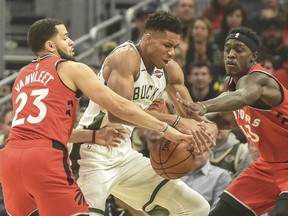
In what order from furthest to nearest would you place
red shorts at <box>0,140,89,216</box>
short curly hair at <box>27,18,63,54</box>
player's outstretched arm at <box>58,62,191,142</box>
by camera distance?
1. short curly hair at <box>27,18,63,54</box>
2. player's outstretched arm at <box>58,62,191,142</box>
3. red shorts at <box>0,140,89,216</box>

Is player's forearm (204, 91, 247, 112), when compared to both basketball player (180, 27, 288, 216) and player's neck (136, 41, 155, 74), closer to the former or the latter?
basketball player (180, 27, 288, 216)

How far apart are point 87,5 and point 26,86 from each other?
23.4ft

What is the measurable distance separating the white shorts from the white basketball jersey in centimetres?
12

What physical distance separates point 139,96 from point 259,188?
1357 mm

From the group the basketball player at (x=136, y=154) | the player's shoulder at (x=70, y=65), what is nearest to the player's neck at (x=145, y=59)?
the basketball player at (x=136, y=154)

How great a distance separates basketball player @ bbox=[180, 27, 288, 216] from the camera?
727 cm

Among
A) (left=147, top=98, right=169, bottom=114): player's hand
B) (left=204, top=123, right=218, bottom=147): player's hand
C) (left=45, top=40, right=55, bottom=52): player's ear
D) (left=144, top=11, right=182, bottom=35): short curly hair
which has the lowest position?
(left=204, top=123, right=218, bottom=147): player's hand

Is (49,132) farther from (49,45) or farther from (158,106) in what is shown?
(158,106)

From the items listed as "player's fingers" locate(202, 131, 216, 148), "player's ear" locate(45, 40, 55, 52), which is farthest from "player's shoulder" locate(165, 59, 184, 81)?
"player's ear" locate(45, 40, 55, 52)

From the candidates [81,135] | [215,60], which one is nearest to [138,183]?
[81,135]

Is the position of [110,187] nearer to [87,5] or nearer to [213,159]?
[213,159]

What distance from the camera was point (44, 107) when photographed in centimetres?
649

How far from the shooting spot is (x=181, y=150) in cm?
720

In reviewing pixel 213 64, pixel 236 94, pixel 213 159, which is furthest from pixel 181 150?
pixel 213 64
